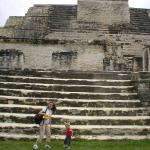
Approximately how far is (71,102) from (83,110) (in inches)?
20.6

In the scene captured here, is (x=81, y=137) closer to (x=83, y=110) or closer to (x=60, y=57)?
(x=83, y=110)

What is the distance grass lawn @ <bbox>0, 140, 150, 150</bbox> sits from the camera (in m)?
9.60

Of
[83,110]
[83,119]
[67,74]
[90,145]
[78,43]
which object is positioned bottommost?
[90,145]

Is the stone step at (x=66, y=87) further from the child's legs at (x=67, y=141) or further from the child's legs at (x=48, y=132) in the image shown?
the child's legs at (x=67, y=141)

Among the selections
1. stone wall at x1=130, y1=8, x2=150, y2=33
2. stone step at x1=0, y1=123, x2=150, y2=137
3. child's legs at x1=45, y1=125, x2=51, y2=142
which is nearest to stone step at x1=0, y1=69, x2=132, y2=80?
stone step at x1=0, y1=123, x2=150, y2=137

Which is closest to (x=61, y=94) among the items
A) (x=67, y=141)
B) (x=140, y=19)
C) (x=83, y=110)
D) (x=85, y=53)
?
(x=83, y=110)

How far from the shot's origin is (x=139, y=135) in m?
11.0

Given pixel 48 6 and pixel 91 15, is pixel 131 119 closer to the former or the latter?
pixel 91 15

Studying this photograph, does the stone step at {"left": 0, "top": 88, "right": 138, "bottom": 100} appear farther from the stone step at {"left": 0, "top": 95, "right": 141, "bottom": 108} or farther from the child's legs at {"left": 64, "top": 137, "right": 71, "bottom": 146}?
the child's legs at {"left": 64, "top": 137, "right": 71, "bottom": 146}

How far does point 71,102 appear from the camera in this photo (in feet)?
39.4

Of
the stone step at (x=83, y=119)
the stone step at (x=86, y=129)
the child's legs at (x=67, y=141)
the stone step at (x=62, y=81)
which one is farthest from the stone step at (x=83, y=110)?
the child's legs at (x=67, y=141)

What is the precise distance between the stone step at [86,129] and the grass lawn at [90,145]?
412 mm

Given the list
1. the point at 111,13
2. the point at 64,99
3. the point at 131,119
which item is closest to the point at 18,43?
the point at 111,13

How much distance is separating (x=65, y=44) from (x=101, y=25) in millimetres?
2408
